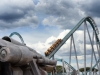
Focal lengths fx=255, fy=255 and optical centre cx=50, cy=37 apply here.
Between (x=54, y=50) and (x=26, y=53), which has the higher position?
(x=54, y=50)

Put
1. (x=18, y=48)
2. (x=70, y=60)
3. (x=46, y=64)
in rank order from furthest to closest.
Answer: (x=70, y=60), (x=46, y=64), (x=18, y=48)

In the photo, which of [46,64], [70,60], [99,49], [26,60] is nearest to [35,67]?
[26,60]

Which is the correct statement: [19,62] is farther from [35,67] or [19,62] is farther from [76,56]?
[76,56]

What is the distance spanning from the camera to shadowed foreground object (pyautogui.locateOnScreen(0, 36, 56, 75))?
315 cm

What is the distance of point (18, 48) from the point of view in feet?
11.0

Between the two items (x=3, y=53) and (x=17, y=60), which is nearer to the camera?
(x=3, y=53)

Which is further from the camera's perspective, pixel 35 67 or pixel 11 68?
pixel 35 67

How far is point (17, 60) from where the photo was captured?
3.30m

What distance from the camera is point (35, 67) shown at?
3.82 m

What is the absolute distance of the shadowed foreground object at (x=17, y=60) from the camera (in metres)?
3.15

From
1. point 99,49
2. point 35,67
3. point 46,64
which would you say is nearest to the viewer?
point 35,67

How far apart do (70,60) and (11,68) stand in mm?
24394

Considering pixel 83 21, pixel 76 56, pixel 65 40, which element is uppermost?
pixel 83 21

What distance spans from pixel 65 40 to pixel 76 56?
7.19ft
